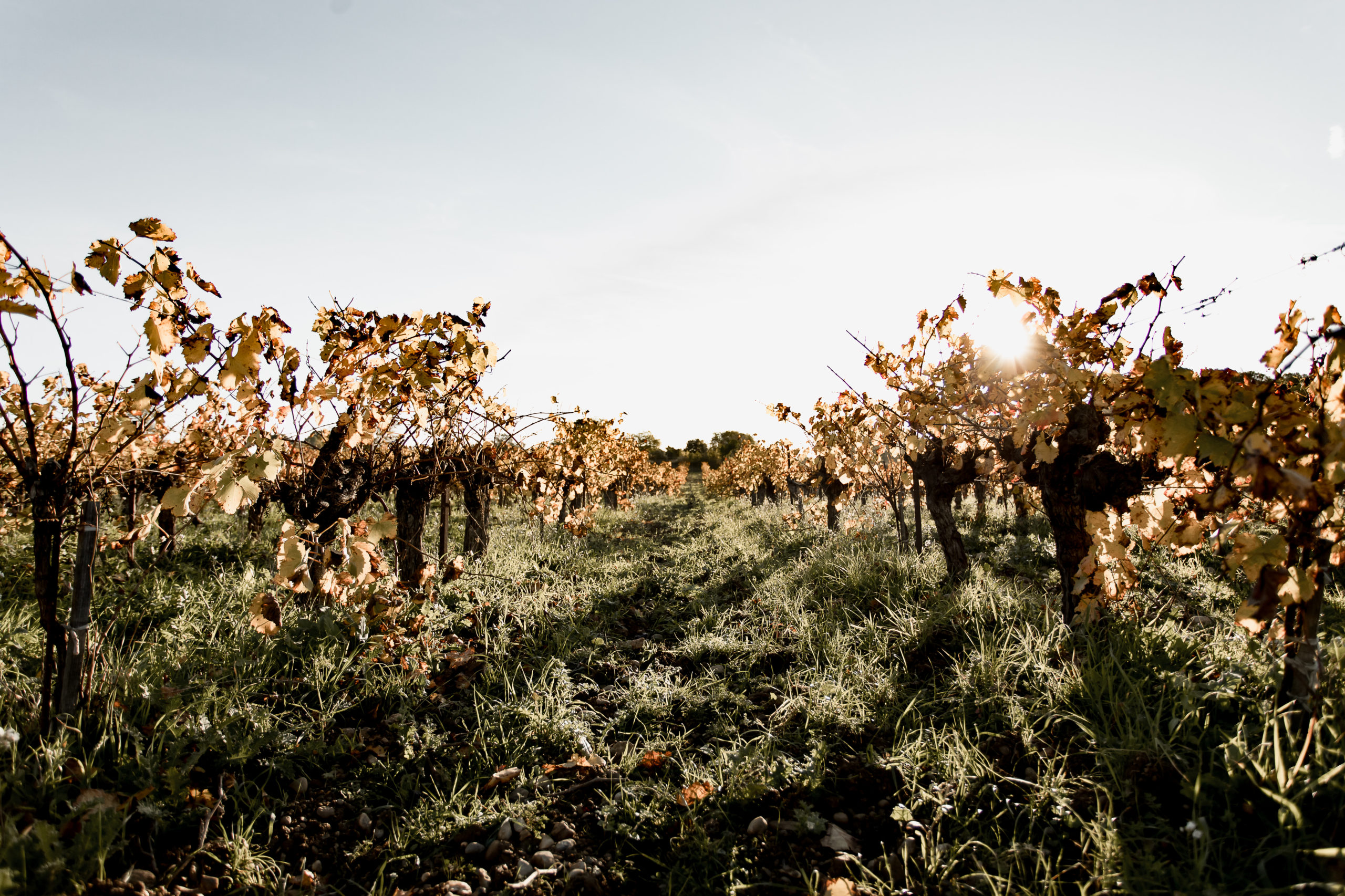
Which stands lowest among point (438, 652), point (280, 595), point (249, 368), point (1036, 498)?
point (438, 652)

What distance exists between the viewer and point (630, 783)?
2.79 metres

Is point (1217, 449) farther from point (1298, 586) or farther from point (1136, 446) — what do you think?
point (1136, 446)

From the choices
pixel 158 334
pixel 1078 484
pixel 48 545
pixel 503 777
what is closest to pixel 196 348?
pixel 158 334

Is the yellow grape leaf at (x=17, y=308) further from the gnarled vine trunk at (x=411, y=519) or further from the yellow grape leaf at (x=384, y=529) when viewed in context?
the gnarled vine trunk at (x=411, y=519)

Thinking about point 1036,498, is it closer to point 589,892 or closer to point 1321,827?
point 1321,827

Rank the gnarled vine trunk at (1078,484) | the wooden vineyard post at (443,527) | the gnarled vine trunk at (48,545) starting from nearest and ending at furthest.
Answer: the gnarled vine trunk at (48,545), the gnarled vine trunk at (1078,484), the wooden vineyard post at (443,527)

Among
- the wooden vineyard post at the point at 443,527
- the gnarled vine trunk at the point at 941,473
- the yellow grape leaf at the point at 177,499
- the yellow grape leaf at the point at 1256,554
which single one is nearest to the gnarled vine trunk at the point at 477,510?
the wooden vineyard post at the point at 443,527

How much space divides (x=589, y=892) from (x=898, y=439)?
5.10 meters

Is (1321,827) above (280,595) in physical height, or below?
below

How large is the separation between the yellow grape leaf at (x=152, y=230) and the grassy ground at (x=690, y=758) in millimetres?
1939

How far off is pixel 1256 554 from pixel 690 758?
232 cm

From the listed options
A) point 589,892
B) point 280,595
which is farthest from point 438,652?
point 589,892

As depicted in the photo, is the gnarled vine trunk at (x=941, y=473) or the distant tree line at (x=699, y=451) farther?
the distant tree line at (x=699, y=451)

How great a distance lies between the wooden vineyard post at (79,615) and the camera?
2.51m
